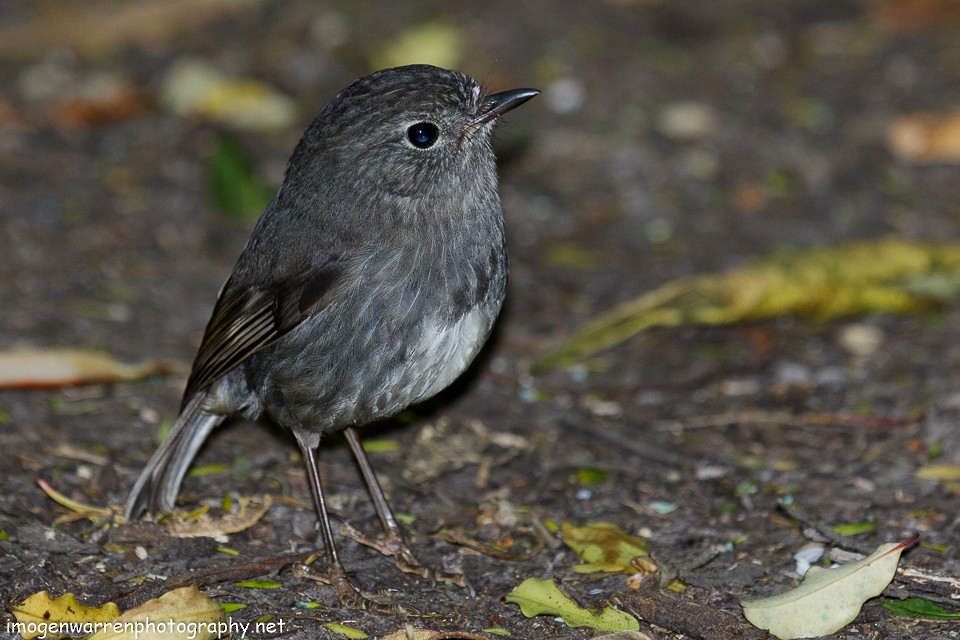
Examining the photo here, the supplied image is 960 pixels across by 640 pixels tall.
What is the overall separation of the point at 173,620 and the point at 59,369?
1714mm

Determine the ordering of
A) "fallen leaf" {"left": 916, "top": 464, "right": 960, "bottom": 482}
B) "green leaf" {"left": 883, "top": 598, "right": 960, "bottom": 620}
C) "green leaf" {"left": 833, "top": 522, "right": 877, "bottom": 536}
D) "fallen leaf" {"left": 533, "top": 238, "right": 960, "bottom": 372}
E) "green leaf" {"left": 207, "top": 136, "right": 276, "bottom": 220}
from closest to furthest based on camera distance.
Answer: "green leaf" {"left": 883, "top": 598, "right": 960, "bottom": 620}, "green leaf" {"left": 833, "top": 522, "right": 877, "bottom": 536}, "fallen leaf" {"left": 916, "top": 464, "right": 960, "bottom": 482}, "fallen leaf" {"left": 533, "top": 238, "right": 960, "bottom": 372}, "green leaf" {"left": 207, "top": 136, "right": 276, "bottom": 220}

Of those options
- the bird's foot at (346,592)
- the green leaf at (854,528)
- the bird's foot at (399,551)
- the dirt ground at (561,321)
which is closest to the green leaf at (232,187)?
the dirt ground at (561,321)

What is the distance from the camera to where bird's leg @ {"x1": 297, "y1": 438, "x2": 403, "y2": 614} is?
12.6ft

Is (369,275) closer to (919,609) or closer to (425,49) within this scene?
(919,609)

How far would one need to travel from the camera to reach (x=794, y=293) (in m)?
→ 5.50

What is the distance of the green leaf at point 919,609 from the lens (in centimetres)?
364

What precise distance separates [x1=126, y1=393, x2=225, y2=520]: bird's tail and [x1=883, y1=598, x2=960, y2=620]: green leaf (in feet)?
8.08

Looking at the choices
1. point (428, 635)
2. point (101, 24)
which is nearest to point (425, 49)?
point (101, 24)

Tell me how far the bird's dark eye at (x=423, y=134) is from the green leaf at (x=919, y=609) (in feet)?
6.98

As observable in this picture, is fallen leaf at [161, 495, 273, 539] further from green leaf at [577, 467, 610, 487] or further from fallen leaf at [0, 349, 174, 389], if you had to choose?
green leaf at [577, 467, 610, 487]

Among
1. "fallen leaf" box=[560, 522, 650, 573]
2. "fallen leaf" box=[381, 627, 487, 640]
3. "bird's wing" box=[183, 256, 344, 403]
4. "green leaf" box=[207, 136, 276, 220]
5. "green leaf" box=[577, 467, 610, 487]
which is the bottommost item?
"fallen leaf" box=[381, 627, 487, 640]

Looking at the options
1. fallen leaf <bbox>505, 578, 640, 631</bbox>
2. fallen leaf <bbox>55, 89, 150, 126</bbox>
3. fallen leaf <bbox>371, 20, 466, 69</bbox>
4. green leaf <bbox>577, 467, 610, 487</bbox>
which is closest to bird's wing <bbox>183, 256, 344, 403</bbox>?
fallen leaf <bbox>505, 578, 640, 631</bbox>

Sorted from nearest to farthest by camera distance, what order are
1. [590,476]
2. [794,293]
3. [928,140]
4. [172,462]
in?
[172,462] < [590,476] < [794,293] < [928,140]

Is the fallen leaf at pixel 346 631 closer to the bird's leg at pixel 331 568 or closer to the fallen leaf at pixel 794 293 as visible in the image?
the bird's leg at pixel 331 568
